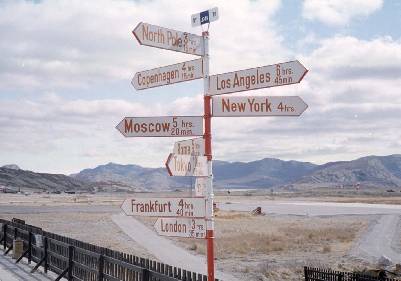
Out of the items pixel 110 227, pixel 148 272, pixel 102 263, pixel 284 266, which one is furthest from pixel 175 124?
pixel 110 227

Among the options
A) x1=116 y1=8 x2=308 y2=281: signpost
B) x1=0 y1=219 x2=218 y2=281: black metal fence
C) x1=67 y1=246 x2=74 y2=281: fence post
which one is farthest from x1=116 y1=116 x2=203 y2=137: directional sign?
x1=67 y1=246 x2=74 y2=281: fence post

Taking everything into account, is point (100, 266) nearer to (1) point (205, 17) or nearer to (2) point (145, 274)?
(2) point (145, 274)

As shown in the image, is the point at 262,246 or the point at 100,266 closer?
the point at 100,266

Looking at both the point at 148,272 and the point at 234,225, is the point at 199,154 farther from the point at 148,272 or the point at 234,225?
the point at 234,225

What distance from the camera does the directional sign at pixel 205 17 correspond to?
293 inches

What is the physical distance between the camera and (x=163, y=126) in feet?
24.8

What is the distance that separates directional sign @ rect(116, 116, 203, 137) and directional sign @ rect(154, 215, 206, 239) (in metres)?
Result: 1.26

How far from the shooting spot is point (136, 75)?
320 inches

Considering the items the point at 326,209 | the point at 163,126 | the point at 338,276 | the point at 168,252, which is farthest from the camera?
the point at 326,209

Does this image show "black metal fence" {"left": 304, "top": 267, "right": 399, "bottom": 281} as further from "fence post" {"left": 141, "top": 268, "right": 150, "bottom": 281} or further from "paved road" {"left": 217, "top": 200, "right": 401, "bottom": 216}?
"paved road" {"left": 217, "top": 200, "right": 401, "bottom": 216}

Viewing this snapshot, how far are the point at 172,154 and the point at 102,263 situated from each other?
18.7ft

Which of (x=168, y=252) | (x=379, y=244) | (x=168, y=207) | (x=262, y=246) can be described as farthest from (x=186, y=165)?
(x=379, y=244)

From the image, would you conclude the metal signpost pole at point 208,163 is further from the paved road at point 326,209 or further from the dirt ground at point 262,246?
the paved road at point 326,209

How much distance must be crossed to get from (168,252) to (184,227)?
19.6 metres
